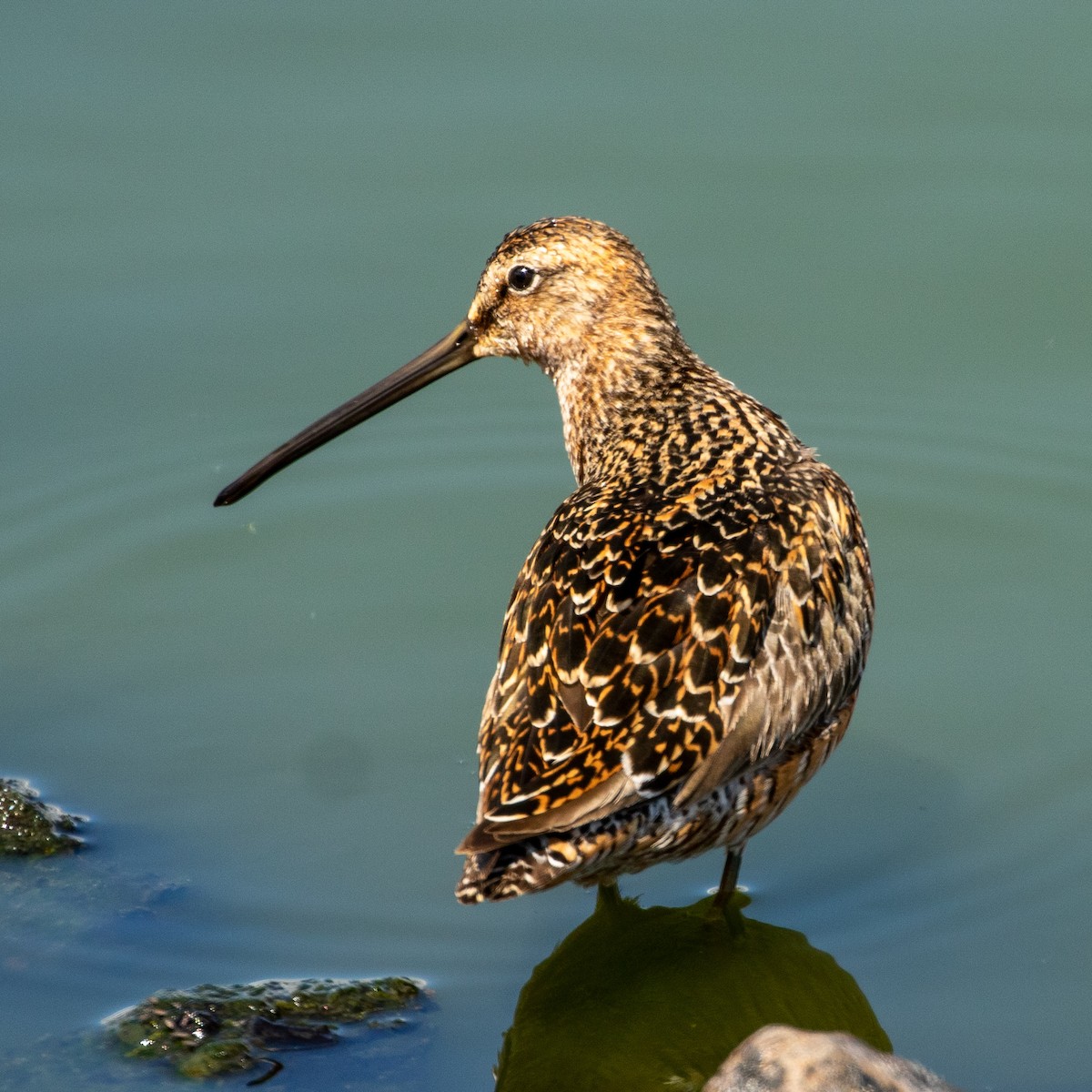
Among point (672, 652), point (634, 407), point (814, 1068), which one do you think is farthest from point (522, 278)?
point (814, 1068)

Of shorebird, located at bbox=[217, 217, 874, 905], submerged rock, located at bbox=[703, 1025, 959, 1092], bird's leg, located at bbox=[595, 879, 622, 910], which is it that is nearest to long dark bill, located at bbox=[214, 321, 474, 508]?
shorebird, located at bbox=[217, 217, 874, 905]

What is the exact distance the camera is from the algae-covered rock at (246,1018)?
4.22 metres

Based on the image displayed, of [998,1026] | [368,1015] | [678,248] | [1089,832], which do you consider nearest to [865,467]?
[678,248]

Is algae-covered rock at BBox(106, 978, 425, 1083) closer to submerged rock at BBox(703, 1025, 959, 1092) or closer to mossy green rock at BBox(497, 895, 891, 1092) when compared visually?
mossy green rock at BBox(497, 895, 891, 1092)

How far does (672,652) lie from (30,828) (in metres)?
1.75

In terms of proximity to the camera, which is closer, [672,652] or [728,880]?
[672,652]

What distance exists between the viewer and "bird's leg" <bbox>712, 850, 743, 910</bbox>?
4.71 metres

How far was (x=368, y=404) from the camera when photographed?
5570 mm

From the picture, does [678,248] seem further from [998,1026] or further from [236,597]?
[998,1026]

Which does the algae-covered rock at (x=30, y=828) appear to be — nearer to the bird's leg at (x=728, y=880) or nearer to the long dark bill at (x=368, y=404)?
the long dark bill at (x=368, y=404)

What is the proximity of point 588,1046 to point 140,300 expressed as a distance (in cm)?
338

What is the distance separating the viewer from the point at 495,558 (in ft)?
20.0

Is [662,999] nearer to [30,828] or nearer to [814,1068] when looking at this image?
[814,1068]

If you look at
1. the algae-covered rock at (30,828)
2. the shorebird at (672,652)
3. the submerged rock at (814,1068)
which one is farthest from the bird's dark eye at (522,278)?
the submerged rock at (814,1068)
